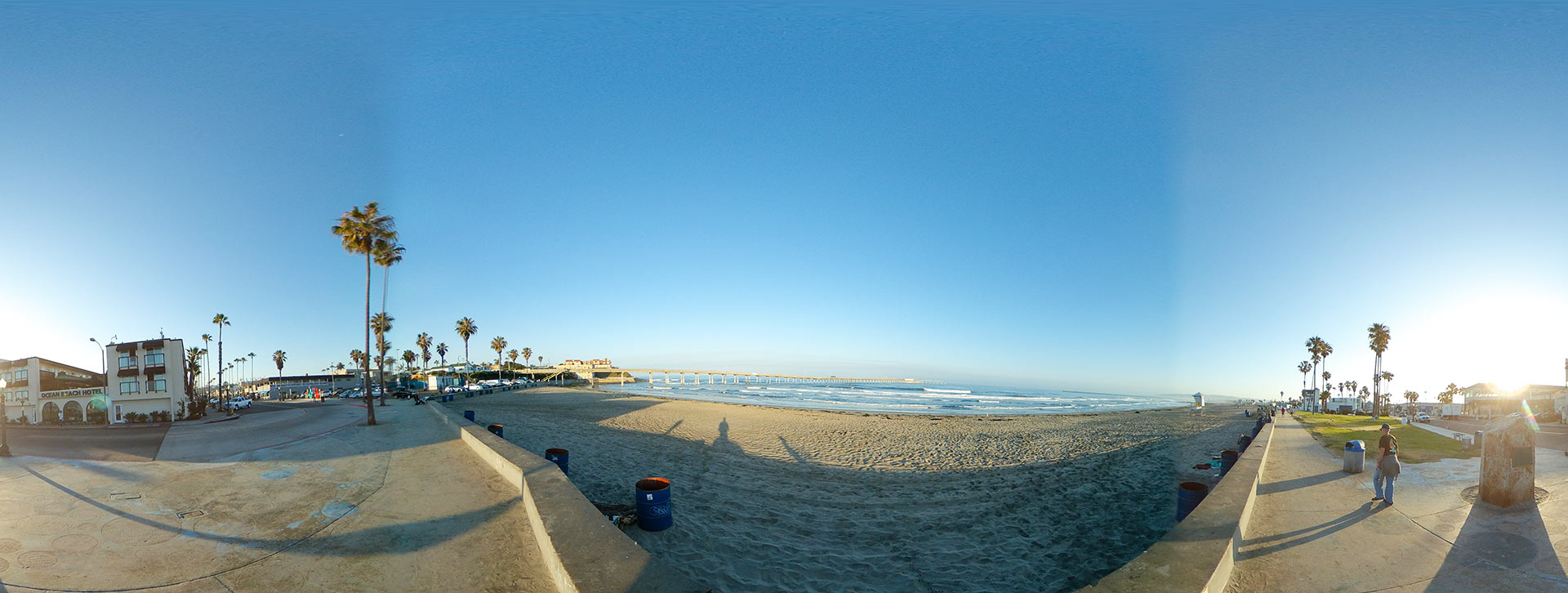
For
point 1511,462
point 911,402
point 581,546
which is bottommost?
point 911,402

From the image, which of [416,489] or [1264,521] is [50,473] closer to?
[416,489]

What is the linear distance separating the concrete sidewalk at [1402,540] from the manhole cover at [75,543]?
13.9 m

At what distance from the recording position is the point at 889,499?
12.5 m

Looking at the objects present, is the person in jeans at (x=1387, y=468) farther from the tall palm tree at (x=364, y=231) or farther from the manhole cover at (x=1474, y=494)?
the tall palm tree at (x=364, y=231)

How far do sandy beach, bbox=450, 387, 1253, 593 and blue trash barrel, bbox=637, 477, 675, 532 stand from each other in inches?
6.4

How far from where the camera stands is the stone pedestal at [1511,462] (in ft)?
30.5

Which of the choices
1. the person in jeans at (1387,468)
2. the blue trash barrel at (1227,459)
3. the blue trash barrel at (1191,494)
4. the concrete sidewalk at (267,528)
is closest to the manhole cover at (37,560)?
the concrete sidewalk at (267,528)

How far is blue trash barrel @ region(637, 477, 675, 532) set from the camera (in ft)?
30.0

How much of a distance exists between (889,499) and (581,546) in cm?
819

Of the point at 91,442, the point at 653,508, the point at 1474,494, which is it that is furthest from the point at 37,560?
the point at 1474,494

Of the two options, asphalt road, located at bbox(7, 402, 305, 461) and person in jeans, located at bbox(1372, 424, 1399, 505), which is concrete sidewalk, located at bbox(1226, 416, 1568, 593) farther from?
asphalt road, located at bbox(7, 402, 305, 461)

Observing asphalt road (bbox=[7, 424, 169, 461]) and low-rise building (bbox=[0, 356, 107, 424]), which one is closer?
asphalt road (bbox=[7, 424, 169, 461])

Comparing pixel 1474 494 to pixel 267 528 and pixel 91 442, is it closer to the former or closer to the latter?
pixel 267 528

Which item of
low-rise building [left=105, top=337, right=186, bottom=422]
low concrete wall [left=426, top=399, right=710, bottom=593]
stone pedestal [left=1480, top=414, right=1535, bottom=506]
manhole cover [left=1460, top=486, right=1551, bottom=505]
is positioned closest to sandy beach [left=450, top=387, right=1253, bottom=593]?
low concrete wall [left=426, top=399, right=710, bottom=593]
